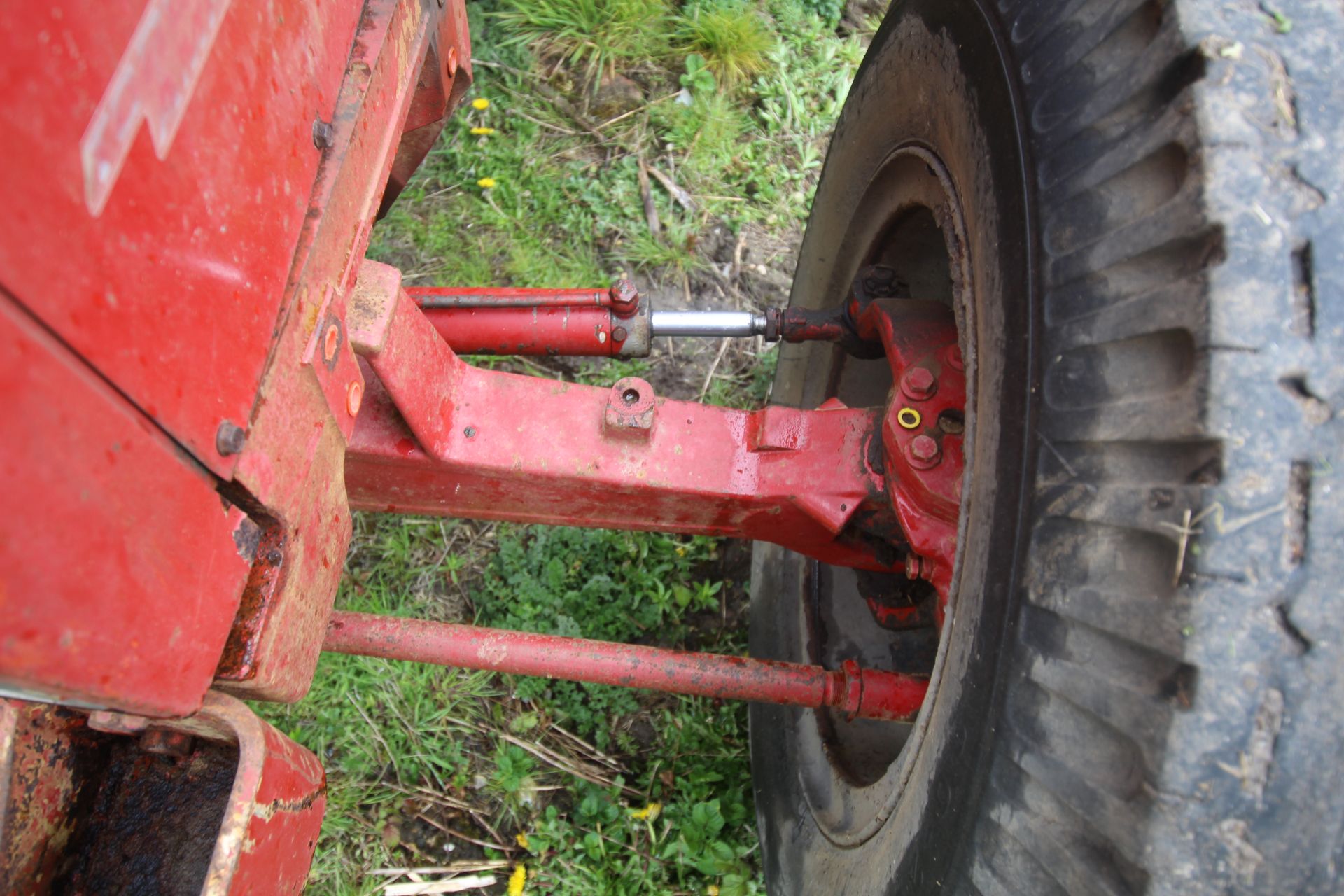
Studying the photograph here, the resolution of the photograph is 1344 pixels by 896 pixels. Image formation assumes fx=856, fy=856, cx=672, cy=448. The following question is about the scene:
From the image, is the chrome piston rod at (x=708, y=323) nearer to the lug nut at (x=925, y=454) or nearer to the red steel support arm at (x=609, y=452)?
the red steel support arm at (x=609, y=452)

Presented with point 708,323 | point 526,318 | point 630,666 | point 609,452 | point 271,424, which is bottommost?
point 630,666

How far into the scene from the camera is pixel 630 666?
1.56m

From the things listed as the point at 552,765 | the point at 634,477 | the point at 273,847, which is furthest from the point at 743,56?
the point at 273,847

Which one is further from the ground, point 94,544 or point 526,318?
point 526,318

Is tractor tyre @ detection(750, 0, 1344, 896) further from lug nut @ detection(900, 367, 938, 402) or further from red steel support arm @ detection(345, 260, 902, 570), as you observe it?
red steel support arm @ detection(345, 260, 902, 570)

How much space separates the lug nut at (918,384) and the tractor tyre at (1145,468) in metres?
0.19

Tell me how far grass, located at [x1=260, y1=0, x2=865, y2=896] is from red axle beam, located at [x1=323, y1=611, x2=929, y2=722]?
24.4 inches

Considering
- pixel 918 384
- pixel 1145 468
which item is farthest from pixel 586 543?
pixel 1145 468

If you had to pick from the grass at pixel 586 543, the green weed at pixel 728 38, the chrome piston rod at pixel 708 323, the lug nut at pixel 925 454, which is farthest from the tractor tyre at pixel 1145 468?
the green weed at pixel 728 38

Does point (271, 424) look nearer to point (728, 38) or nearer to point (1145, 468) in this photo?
point (1145, 468)

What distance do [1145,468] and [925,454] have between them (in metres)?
0.48

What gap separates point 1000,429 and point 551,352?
1.01 m

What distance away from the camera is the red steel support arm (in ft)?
4.58

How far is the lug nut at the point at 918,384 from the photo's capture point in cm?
133
